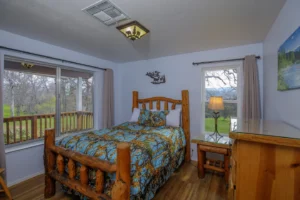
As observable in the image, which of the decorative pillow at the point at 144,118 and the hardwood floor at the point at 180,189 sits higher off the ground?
the decorative pillow at the point at 144,118

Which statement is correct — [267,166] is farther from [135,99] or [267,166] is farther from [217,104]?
[135,99]

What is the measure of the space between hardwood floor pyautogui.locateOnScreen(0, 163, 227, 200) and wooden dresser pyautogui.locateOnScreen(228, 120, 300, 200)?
123 centimetres

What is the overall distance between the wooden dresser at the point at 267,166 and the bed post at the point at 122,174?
0.81m

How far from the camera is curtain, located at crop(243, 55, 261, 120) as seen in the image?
232 centimetres

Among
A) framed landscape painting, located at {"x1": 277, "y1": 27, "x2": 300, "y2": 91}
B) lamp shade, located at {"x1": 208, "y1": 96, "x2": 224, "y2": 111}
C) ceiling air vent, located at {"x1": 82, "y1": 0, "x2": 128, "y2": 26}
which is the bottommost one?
lamp shade, located at {"x1": 208, "y1": 96, "x2": 224, "y2": 111}

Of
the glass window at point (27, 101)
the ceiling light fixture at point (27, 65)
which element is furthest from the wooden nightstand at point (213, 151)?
the ceiling light fixture at point (27, 65)

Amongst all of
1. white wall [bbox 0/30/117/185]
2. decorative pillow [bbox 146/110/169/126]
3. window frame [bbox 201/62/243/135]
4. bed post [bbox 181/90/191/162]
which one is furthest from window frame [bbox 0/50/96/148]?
window frame [bbox 201/62/243/135]

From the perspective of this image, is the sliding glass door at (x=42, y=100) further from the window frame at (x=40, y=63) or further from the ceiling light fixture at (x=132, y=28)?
the ceiling light fixture at (x=132, y=28)

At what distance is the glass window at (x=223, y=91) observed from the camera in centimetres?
275

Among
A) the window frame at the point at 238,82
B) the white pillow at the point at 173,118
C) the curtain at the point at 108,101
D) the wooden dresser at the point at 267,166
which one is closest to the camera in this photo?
the wooden dresser at the point at 267,166

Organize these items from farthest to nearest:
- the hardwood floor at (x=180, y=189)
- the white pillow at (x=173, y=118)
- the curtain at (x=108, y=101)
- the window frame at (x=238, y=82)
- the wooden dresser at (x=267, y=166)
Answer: the curtain at (x=108, y=101), the white pillow at (x=173, y=118), the window frame at (x=238, y=82), the hardwood floor at (x=180, y=189), the wooden dresser at (x=267, y=166)

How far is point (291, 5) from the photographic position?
51.3 inches

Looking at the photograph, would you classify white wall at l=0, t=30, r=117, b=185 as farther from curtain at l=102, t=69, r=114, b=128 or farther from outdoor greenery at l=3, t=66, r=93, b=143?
curtain at l=102, t=69, r=114, b=128

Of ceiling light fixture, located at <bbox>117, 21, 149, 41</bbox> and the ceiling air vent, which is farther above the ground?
the ceiling air vent
